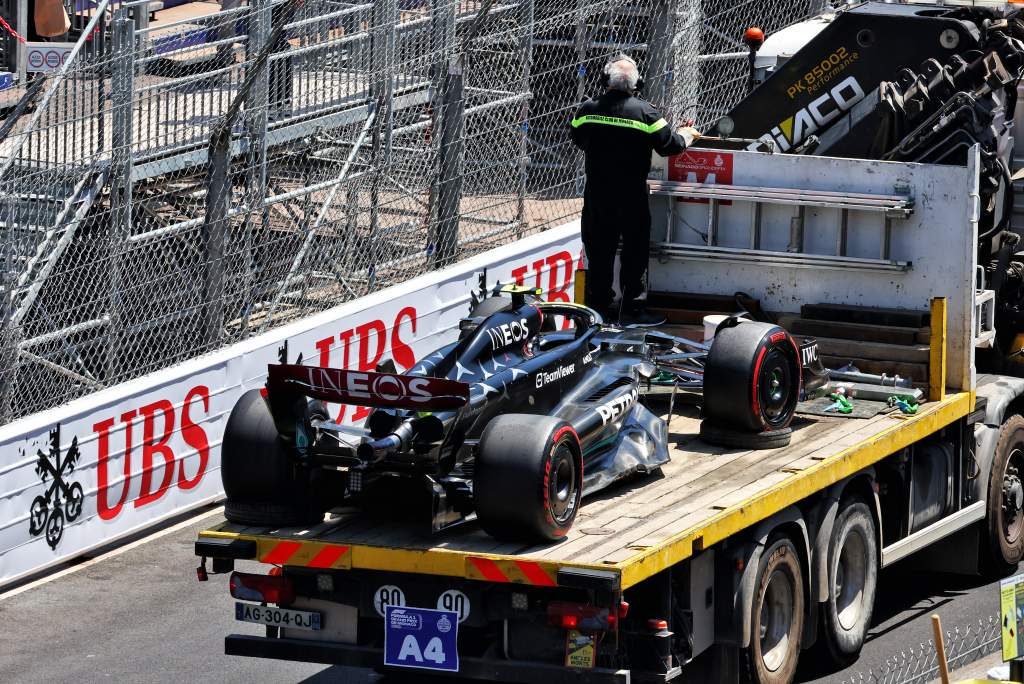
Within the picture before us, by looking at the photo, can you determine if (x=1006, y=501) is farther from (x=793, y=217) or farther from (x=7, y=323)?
(x=7, y=323)

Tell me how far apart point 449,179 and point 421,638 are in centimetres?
724

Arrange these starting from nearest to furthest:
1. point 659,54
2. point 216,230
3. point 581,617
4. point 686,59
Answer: point 581,617 < point 216,230 < point 659,54 < point 686,59

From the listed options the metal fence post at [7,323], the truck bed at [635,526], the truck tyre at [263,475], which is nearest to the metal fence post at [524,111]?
the metal fence post at [7,323]

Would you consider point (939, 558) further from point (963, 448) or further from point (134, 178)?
point (134, 178)

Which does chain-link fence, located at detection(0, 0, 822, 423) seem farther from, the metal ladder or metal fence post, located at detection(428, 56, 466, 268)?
the metal ladder

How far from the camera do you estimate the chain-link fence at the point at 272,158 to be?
11820 millimetres

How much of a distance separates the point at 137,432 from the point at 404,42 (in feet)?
15.2

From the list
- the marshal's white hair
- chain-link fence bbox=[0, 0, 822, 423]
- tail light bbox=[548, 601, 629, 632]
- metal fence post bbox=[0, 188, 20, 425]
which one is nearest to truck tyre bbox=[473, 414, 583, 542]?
tail light bbox=[548, 601, 629, 632]

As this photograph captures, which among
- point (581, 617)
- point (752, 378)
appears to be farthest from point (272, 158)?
point (581, 617)

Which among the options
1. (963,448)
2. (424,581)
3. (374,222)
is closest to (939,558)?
(963,448)

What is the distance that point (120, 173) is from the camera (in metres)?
12.1

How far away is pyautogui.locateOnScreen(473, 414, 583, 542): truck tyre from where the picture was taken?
25.1 ft

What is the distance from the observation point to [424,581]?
7980 millimetres

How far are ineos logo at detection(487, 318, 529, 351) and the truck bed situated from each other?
0.87 meters
